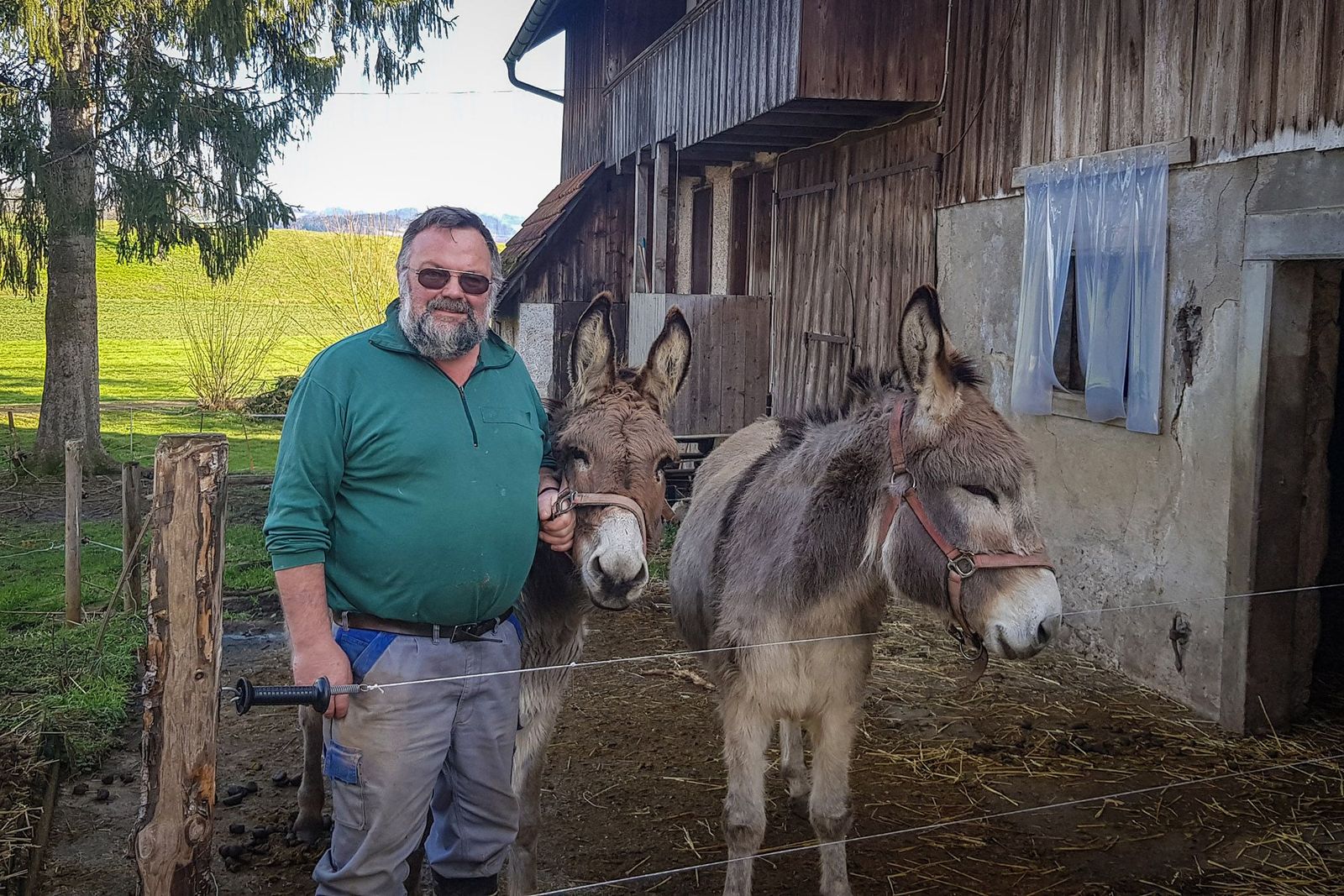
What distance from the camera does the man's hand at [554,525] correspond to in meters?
2.80

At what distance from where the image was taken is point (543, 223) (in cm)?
1551

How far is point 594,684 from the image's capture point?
5.99 metres

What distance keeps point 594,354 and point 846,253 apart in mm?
6521

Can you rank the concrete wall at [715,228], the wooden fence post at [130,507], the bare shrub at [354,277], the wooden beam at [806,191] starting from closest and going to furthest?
1. the wooden fence post at [130,507]
2. the wooden beam at [806,191]
3. the concrete wall at [715,228]
4. the bare shrub at [354,277]

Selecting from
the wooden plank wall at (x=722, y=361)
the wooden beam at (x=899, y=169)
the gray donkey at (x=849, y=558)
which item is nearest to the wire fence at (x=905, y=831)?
the gray donkey at (x=849, y=558)

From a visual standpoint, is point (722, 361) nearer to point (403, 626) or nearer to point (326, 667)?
point (403, 626)

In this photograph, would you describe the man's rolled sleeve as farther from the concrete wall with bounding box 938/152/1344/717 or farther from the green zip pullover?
the concrete wall with bounding box 938/152/1344/717

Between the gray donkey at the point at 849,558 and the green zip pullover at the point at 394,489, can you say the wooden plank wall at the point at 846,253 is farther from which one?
the green zip pullover at the point at 394,489

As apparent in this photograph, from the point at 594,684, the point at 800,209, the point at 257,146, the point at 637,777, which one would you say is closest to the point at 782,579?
the point at 637,777

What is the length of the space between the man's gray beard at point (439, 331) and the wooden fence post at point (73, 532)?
4678 mm

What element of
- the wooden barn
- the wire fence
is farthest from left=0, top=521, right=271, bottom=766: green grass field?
the wooden barn

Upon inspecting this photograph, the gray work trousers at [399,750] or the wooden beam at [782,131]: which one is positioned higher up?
the wooden beam at [782,131]

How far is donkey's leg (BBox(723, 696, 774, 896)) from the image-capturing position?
3.41 metres

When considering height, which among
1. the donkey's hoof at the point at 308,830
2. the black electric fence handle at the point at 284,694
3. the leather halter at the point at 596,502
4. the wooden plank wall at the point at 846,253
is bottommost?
the donkey's hoof at the point at 308,830
